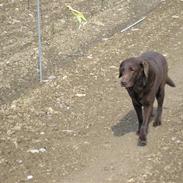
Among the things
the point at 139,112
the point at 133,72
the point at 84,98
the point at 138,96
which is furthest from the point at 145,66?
the point at 84,98

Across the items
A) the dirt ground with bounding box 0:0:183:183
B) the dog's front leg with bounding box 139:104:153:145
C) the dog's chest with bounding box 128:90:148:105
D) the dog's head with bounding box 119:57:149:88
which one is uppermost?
the dog's head with bounding box 119:57:149:88

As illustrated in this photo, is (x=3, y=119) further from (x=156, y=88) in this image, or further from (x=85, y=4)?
(x=85, y=4)

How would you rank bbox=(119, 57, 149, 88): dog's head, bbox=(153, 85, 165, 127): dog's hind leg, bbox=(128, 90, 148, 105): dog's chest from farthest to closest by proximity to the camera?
bbox=(153, 85, 165, 127): dog's hind leg < bbox=(128, 90, 148, 105): dog's chest < bbox=(119, 57, 149, 88): dog's head

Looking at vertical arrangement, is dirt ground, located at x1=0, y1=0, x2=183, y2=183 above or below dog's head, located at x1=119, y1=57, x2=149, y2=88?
below

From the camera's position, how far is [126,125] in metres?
7.59

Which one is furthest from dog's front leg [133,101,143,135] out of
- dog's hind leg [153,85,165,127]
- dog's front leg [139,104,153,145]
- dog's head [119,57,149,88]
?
dog's head [119,57,149,88]

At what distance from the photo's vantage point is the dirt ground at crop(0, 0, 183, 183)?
6.56 metres

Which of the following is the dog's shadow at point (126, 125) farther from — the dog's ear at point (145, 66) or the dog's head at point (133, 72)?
the dog's ear at point (145, 66)

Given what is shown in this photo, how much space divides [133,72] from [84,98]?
6.99 ft

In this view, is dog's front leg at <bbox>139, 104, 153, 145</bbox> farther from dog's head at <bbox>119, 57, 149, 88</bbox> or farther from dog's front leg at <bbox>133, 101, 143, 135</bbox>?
dog's head at <bbox>119, 57, 149, 88</bbox>

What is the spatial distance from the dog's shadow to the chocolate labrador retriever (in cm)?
23

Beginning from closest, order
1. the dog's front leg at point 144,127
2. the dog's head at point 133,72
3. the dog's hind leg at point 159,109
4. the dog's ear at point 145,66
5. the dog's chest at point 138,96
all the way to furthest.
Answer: the dog's head at point 133,72 → the dog's ear at point 145,66 → the dog's chest at point 138,96 → the dog's front leg at point 144,127 → the dog's hind leg at point 159,109

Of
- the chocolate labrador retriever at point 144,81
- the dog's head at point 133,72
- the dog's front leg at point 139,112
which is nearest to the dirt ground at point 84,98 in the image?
the dog's front leg at point 139,112

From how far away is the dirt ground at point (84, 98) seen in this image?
6559mm
